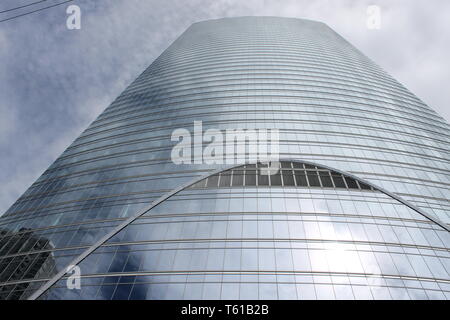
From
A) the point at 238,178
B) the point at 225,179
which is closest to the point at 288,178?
the point at 238,178

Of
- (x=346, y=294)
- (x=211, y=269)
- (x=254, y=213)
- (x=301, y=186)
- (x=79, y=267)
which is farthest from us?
(x=301, y=186)

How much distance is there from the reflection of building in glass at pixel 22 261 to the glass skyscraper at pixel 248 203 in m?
0.16

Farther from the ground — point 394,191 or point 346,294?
point 394,191

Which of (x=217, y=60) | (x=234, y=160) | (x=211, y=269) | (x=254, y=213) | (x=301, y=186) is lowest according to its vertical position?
(x=211, y=269)

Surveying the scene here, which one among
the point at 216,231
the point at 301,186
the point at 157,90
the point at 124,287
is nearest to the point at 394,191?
the point at 301,186

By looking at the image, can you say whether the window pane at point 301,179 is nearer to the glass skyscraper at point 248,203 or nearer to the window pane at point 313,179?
the glass skyscraper at point 248,203

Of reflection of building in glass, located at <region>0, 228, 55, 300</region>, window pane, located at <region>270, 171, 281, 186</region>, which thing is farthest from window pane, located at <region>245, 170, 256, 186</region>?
reflection of building in glass, located at <region>0, 228, 55, 300</region>

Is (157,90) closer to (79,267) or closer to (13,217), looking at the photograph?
(13,217)

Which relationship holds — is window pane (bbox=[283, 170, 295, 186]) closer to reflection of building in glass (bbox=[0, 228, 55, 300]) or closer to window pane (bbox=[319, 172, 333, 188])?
window pane (bbox=[319, 172, 333, 188])

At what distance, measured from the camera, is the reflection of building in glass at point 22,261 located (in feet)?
92.2

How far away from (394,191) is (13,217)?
49565mm

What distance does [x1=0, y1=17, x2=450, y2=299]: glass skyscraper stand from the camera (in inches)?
996

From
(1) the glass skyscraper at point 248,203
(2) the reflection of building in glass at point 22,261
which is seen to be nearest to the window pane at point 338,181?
(1) the glass skyscraper at point 248,203

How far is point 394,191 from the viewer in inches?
1447
